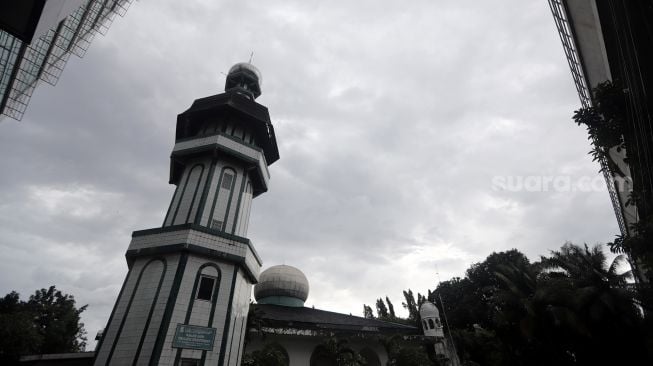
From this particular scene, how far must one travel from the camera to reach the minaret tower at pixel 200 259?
16.2 meters

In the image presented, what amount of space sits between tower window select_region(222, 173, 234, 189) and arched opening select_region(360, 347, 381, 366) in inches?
650

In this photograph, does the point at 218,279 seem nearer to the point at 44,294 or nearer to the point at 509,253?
the point at 44,294

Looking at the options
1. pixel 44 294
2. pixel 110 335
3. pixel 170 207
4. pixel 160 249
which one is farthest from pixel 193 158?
pixel 44 294

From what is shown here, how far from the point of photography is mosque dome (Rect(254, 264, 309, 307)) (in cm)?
3262

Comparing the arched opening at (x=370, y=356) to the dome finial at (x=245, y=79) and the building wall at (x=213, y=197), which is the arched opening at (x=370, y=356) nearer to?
the building wall at (x=213, y=197)

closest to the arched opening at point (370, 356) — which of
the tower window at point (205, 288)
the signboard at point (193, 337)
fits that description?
the signboard at point (193, 337)

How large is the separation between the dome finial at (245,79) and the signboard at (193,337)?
66.3 feet

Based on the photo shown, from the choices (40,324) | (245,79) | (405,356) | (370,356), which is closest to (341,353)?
(405,356)

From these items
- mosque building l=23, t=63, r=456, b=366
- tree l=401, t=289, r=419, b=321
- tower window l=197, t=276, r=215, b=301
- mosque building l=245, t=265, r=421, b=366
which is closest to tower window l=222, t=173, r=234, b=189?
mosque building l=23, t=63, r=456, b=366

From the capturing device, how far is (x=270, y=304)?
32094 mm

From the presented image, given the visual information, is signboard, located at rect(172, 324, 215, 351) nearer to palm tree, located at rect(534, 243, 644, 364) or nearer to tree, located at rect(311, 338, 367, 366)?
tree, located at rect(311, 338, 367, 366)

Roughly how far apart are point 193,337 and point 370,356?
52.8ft

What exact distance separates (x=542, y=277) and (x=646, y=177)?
1879 centimetres

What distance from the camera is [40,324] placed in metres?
39.3
